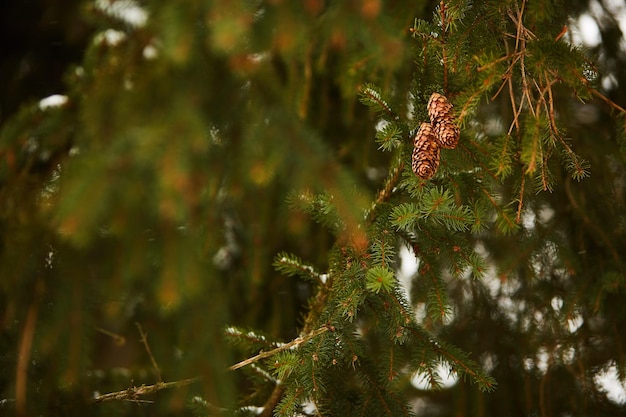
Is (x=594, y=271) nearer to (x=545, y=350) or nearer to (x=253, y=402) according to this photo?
(x=545, y=350)

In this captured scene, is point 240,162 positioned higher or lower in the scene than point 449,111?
higher

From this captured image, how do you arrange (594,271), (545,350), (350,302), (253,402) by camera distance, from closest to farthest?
(350,302)
(253,402)
(594,271)
(545,350)

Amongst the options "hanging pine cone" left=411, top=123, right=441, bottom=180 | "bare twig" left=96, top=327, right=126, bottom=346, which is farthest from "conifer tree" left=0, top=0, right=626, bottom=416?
"bare twig" left=96, top=327, right=126, bottom=346

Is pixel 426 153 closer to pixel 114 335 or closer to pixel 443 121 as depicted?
pixel 443 121

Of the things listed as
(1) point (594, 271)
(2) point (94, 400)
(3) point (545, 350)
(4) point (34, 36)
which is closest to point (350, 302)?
(2) point (94, 400)

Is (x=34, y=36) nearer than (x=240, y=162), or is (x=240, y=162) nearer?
(x=240, y=162)

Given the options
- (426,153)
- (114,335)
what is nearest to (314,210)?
(426,153)
